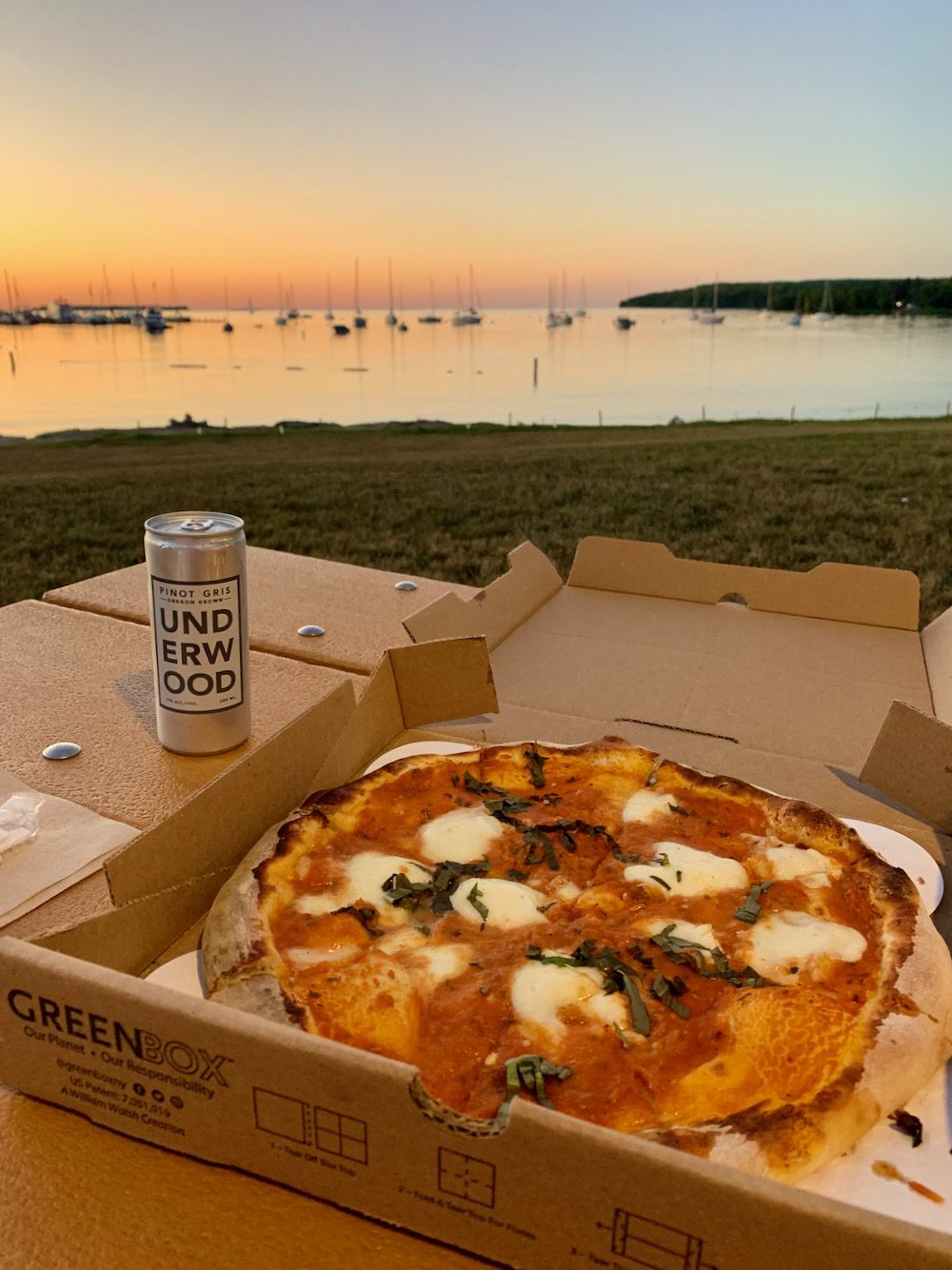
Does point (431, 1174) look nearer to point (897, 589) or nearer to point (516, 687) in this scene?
point (516, 687)

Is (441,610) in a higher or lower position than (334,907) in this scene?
higher

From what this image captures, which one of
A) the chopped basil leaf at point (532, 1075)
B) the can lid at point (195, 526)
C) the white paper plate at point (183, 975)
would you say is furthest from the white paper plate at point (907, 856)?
the can lid at point (195, 526)

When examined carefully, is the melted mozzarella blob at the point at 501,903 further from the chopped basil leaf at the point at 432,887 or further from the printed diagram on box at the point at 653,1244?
the printed diagram on box at the point at 653,1244

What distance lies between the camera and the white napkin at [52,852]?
1.47 meters

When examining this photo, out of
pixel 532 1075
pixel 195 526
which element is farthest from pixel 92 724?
pixel 532 1075

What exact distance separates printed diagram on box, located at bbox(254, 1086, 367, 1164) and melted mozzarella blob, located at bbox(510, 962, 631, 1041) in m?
0.42

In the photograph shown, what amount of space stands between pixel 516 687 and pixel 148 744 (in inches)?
35.6

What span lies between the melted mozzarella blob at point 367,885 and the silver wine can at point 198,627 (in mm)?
402

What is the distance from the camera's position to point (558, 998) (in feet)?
4.55

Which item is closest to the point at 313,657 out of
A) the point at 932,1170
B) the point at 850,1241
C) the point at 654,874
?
the point at 654,874

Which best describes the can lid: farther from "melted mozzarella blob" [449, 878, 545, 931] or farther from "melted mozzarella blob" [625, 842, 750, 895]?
"melted mozzarella blob" [625, 842, 750, 895]

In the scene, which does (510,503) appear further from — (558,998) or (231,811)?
(558,998)

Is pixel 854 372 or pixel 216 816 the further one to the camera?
pixel 854 372

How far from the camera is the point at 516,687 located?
250 centimetres
